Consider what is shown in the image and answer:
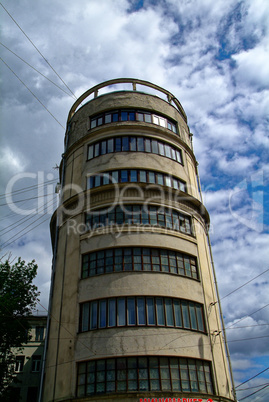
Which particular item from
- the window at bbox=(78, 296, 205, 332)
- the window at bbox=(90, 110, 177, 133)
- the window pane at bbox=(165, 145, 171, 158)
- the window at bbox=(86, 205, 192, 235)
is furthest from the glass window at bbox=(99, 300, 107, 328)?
the window at bbox=(90, 110, 177, 133)

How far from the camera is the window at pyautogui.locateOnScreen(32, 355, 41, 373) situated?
4103 centimetres

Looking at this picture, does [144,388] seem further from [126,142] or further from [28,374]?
[28,374]

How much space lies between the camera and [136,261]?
23031 millimetres

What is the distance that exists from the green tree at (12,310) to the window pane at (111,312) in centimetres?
1000

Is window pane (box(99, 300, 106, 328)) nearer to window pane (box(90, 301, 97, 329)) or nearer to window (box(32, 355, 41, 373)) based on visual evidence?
window pane (box(90, 301, 97, 329))

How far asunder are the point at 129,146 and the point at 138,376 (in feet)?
56.7

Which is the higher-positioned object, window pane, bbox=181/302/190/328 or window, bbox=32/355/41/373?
window, bbox=32/355/41/373

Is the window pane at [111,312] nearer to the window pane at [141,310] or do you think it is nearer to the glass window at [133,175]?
the window pane at [141,310]

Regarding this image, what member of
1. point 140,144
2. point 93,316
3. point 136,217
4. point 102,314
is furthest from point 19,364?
point 140,144

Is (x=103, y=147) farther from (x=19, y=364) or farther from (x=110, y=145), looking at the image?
(x=19, y=364)

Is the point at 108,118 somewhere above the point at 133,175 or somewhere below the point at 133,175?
above

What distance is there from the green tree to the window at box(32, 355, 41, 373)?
11523 mm

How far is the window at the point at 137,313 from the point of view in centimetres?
2089

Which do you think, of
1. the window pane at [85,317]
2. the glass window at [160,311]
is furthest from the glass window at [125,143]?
the window pane at [85,317]
